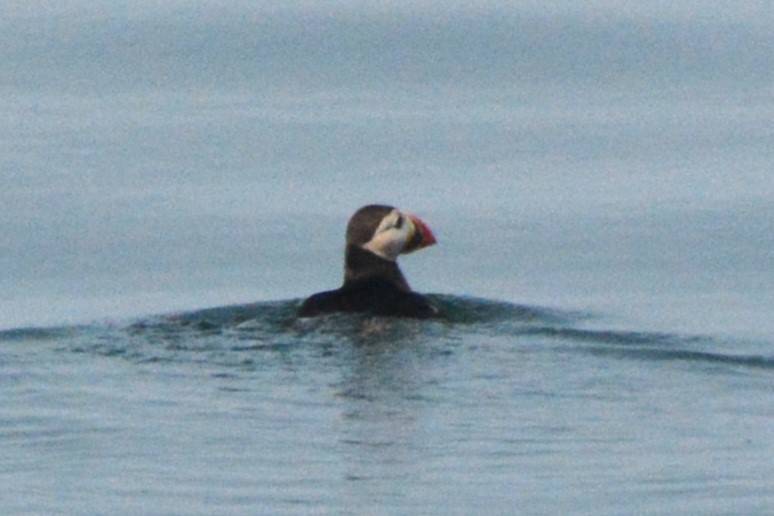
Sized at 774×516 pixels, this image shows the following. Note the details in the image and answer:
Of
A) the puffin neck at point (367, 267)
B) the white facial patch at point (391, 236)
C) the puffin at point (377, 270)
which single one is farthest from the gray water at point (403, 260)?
the white facial patch at point (391, 236)

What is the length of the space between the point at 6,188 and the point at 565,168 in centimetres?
361

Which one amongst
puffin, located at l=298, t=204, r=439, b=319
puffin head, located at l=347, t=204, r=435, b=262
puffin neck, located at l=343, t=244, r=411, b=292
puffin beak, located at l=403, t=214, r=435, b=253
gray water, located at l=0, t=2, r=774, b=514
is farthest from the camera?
puffin beak, located at l=403, t=214, r=435, b=253

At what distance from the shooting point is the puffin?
11.9 meters

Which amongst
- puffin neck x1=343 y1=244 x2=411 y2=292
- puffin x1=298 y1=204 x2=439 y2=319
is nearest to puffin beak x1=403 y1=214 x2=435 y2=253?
puffin x1=298 y1=204 x2=439 y2=319

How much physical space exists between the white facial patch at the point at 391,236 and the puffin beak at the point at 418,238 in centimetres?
2

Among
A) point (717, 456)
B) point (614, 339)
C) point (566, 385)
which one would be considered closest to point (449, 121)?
point (614, 339)

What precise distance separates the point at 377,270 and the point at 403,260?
8.19 ft

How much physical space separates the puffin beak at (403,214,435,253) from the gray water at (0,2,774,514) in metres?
0.38

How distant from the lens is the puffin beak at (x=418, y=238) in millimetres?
13281

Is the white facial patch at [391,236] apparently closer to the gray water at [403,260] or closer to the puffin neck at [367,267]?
the puffin neck at [367,267]

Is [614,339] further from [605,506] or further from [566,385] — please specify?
[605,506]

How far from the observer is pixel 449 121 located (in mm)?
17641

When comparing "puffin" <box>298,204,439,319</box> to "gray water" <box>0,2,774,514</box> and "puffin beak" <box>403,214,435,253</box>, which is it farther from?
"gray water" <box>0,2,774,514</box>

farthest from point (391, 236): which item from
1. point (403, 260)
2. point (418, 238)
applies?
point (403, 260)
